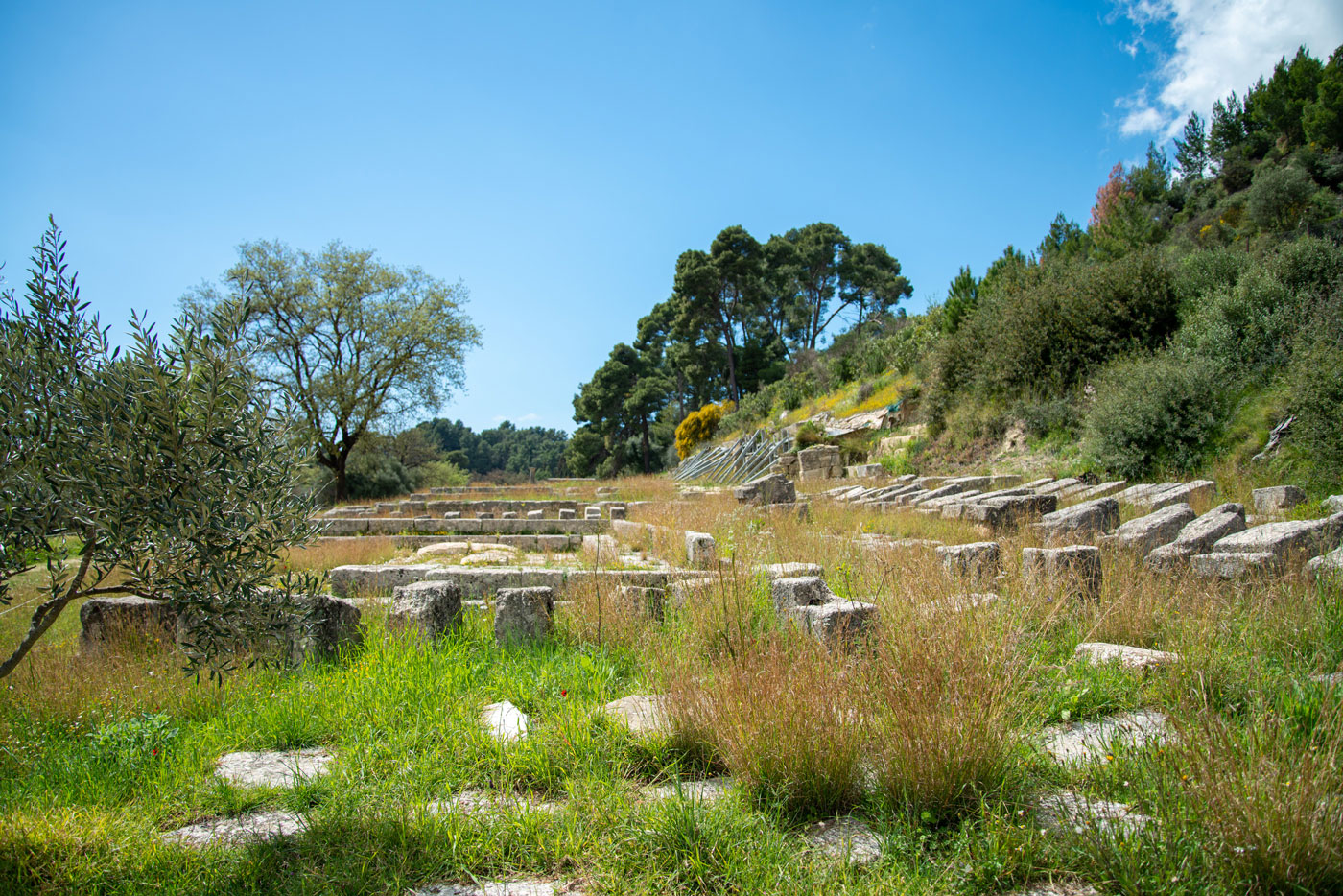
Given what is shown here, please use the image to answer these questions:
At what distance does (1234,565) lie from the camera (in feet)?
14.5

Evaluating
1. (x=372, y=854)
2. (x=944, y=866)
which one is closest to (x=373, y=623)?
(x=372, y=854)

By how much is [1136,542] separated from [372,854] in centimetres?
604

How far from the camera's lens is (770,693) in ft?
9.22

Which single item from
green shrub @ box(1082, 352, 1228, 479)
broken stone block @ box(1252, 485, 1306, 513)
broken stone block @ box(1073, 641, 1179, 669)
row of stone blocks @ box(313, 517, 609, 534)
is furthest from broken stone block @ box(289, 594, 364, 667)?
green shrub @ box(1082, 352, 1228, 479)

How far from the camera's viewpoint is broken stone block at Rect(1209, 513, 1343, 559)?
4.68 m

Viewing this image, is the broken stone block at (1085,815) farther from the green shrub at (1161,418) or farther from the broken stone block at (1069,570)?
the green shrub at (1161,418)

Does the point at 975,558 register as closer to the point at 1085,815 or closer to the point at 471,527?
the point at 1085,815

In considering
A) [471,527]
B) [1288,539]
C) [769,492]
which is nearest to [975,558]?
[1288,539]

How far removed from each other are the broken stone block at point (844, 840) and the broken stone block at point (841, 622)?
113cm

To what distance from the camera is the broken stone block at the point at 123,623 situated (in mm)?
5059

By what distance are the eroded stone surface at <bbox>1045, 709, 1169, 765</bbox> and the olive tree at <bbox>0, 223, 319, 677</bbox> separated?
134 inches

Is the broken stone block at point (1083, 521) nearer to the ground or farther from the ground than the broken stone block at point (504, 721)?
farther from the ground

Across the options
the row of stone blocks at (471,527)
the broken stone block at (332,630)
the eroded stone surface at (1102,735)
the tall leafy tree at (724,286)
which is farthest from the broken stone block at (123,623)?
the tall leafy tree at (724,286)

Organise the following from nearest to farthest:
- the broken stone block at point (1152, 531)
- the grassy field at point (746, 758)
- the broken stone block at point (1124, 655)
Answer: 1. the grassy field at point (746, 758)
2. the broken stone block at point (1124, 655)
3. the broken stone block at point (1152, 531)
